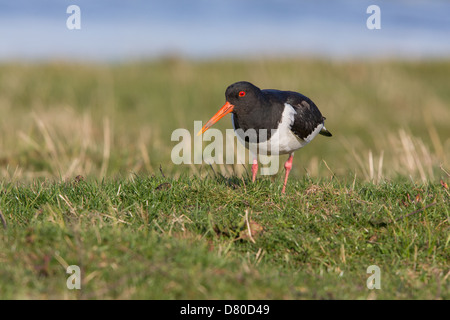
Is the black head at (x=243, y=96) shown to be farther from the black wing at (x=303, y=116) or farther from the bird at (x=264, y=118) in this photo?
the black wing at (x=303, y=116)

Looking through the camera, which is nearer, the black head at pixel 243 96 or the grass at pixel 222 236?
the grass at pixel 222 236

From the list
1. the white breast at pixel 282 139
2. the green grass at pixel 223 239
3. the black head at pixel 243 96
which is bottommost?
the green grass at pixel 223 239

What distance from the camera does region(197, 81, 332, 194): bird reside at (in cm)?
598

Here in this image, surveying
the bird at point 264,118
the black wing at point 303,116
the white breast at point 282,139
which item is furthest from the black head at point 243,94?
the black wing at point 303,116

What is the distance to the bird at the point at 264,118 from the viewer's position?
19.6 feet

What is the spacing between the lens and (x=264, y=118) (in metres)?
5.99

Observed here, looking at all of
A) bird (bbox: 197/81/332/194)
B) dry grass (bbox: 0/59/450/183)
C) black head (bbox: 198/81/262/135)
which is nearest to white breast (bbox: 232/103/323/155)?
bird (bbox: 197/81/332/194)

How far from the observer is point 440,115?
15.6 meters

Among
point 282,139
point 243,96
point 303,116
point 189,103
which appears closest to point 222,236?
point 282,139

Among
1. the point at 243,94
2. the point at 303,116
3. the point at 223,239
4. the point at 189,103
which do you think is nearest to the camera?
the point at 223,239

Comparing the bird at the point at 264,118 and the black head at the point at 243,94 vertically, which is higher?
the black head at the point at 243,94

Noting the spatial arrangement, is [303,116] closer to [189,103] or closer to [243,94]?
[243,94]
